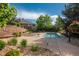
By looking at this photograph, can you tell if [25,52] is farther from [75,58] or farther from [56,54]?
[75,58]

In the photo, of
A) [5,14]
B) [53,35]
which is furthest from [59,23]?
[5,14]

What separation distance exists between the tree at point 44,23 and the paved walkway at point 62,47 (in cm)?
13

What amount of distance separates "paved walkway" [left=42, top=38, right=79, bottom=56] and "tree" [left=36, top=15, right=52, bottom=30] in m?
0.13

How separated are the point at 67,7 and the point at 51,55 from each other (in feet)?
1.59

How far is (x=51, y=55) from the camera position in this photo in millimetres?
2426

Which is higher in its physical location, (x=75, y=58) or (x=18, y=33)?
(x=18, y=33)

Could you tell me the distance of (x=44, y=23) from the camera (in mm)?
A: 2480

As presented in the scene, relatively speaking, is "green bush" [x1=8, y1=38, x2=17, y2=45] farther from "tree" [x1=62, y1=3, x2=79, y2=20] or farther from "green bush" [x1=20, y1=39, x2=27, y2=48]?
"tree" [x1=62, y1=3, x2=79, y2=20]

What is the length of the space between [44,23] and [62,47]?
0.95ft

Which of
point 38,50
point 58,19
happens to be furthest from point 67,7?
point 38,50

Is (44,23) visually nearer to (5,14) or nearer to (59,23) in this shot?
(59,23)

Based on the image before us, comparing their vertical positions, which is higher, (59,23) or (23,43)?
(59,23)

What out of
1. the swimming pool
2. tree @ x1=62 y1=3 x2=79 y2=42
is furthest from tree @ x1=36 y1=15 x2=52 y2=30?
tree @ x1=62 y1=3 x2=79 y2=42

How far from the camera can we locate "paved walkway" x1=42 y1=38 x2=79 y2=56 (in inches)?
95.3
